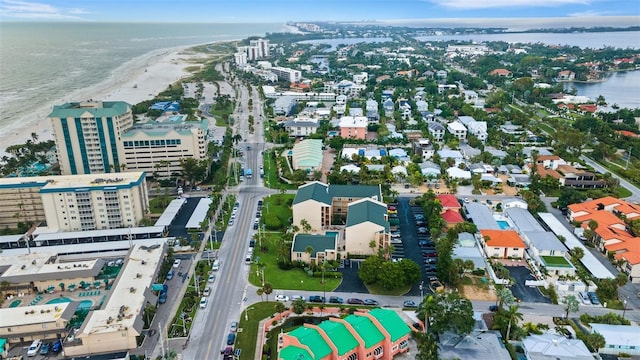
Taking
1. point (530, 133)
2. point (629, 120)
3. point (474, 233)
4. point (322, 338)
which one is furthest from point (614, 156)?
point (322, 338)

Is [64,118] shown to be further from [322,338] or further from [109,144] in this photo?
[322,338]

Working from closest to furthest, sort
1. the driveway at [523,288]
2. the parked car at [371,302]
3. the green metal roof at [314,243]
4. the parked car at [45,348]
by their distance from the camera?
1. the parked car at [45,348]
2. the parked car at [371,302]
3. the driveway at [523,288]
4. the green metal roof at [314,243]

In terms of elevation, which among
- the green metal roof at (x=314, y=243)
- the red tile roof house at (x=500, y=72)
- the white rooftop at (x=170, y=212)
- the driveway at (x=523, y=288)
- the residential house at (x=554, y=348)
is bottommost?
the driveway at (x=523, y=288)

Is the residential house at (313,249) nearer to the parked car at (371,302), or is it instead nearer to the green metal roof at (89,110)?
the parked car at (371,302)

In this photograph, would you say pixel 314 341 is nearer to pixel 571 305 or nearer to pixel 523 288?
pixel 571 305

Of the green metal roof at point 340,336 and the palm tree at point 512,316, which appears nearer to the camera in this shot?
the green metal roof at point 340,336

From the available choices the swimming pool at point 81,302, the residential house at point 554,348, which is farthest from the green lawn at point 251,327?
the residential house at point 554,348

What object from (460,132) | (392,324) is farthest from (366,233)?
(460,132)
